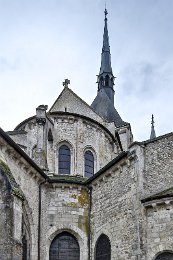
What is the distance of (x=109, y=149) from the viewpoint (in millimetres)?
28938

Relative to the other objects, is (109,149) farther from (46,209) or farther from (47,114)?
(46,209)

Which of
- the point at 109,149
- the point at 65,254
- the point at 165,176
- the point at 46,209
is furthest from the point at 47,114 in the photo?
the point at 165,176

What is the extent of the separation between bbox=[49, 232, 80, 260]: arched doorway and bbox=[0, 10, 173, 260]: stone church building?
0.04 m

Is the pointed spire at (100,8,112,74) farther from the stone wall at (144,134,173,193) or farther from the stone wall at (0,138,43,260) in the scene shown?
the stone wall at (144,134,173,193)

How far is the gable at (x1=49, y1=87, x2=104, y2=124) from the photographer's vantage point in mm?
31000

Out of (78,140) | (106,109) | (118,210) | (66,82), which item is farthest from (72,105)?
(118,210)

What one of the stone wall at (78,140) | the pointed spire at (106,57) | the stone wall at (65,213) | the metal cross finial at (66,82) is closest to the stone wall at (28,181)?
the stone wall at (65,213)

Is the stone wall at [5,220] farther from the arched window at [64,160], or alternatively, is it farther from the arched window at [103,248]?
the arched window at [64,160]

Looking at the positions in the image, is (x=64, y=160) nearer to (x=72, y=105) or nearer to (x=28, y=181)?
(x=72, y=105)

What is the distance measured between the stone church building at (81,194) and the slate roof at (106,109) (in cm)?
958

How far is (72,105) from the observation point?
31141 millimetres

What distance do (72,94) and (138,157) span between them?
12875 millimetres

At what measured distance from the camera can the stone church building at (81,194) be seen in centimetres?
1752

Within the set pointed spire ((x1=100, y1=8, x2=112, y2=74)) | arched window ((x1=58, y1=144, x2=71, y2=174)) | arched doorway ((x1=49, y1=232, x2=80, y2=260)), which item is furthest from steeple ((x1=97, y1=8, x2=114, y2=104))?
arched doorway ((x1=49, y1=232, x2=80, y2=260))
